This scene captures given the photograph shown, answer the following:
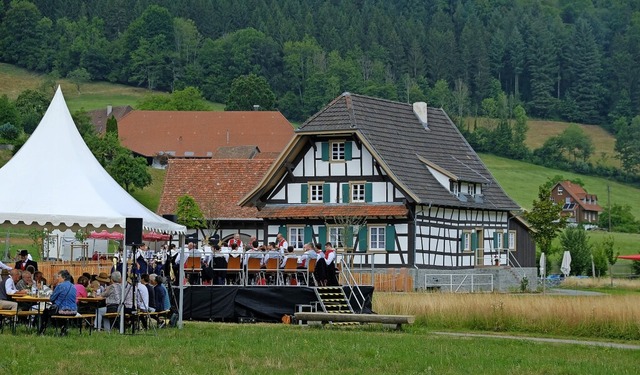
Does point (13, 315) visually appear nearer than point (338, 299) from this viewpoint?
Yes

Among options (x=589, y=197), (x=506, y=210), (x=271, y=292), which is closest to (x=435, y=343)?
(x=271, y=292)

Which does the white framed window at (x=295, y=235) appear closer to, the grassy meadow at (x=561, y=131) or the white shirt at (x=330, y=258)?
the white shirt at (x=330, y=258)

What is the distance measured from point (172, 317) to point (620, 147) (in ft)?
449

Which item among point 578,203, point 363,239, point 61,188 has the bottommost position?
point 363,239

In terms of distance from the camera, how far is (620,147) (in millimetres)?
161500

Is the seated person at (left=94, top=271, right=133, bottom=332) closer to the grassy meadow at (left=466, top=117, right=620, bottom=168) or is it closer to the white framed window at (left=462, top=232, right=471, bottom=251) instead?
the white framed window at (left=462, top=232, right=471, bottom=251)

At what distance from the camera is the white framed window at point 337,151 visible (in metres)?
53.8

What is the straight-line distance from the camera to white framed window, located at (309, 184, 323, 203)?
178 feet

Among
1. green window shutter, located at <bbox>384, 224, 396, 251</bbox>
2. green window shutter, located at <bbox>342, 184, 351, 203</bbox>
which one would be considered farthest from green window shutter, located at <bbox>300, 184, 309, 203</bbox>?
green window shutter, located at <bbox>384, 224, 396, 251</bbox>

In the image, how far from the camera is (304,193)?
178 ft

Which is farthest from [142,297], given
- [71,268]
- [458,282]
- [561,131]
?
[561,131]

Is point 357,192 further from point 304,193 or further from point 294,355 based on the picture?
point 294,355

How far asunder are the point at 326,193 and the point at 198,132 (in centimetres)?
7000

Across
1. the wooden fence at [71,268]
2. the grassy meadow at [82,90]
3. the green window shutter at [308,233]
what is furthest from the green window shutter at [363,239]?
the grassy meadow at [82,90]
